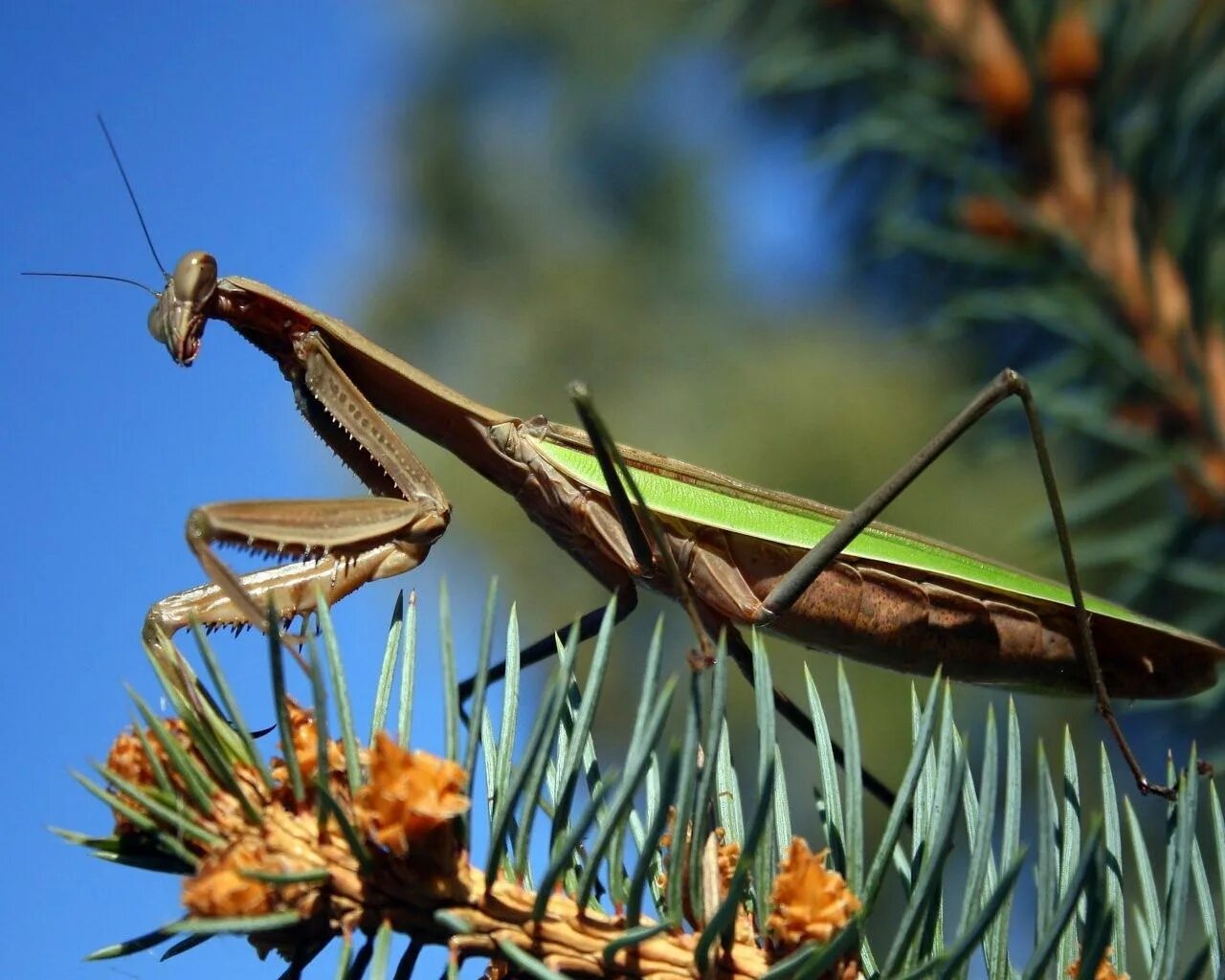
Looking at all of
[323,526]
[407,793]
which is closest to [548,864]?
[407,793]

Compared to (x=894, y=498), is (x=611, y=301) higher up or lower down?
higher up

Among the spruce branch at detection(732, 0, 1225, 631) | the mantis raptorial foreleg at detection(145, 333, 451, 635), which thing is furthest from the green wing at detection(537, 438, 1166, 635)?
the mantis raptorial foreleg at detection(145, 333, 451, 635)

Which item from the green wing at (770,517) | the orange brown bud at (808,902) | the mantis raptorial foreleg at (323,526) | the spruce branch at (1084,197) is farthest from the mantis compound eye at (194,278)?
the orange brown bud at (808,902)

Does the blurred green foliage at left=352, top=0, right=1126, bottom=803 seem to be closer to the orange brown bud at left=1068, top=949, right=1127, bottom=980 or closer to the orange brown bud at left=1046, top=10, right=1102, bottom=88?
the orange brown bud at left=1046, top=10, right=1102, bottom=88

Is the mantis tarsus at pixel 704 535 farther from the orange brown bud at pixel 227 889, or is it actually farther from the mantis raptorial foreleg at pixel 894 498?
the orange brown bud at pixel 227 889

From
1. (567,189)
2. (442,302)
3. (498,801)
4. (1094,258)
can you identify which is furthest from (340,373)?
(567,189)

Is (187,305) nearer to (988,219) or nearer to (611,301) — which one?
(988,219)
